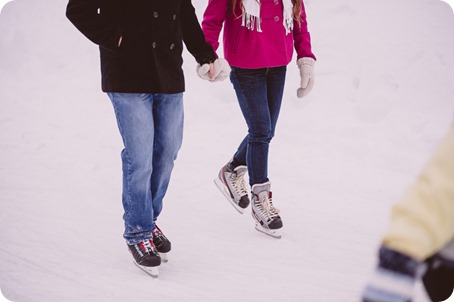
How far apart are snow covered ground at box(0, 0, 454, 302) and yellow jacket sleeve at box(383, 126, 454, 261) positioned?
5.55ft

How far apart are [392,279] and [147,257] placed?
187 cm

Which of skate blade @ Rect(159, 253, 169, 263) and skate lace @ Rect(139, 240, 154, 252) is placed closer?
skate lace @ Rect(139, 240, 154, 252)

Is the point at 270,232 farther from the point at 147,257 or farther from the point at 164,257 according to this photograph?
the point at 147,257

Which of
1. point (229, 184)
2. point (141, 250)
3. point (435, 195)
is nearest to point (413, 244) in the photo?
point (435, 195)

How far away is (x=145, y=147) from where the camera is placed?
2570 millimetres

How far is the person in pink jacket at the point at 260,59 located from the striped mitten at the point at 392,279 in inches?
80.4

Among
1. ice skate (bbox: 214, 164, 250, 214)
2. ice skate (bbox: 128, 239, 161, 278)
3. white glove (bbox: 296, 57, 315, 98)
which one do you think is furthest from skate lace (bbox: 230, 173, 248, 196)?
ice skate (bbox: 128, 239, 161, 278)

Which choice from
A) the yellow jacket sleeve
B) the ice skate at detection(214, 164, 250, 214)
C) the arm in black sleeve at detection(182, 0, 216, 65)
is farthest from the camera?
the ice skate at detection(214, 164, 250, 214)

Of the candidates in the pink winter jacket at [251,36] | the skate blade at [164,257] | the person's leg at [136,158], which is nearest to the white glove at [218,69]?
the pink winter jacket at [251,36]

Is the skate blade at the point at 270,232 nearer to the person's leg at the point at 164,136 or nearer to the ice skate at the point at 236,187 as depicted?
the ice skate at the point at 236,187

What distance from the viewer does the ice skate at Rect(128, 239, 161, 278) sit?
2.64 metres

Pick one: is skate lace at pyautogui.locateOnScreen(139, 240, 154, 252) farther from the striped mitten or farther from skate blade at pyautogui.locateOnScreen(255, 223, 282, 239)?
the striped mitten

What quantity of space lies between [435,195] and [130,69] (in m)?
1.82

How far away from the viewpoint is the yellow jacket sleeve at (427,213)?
885 mm
